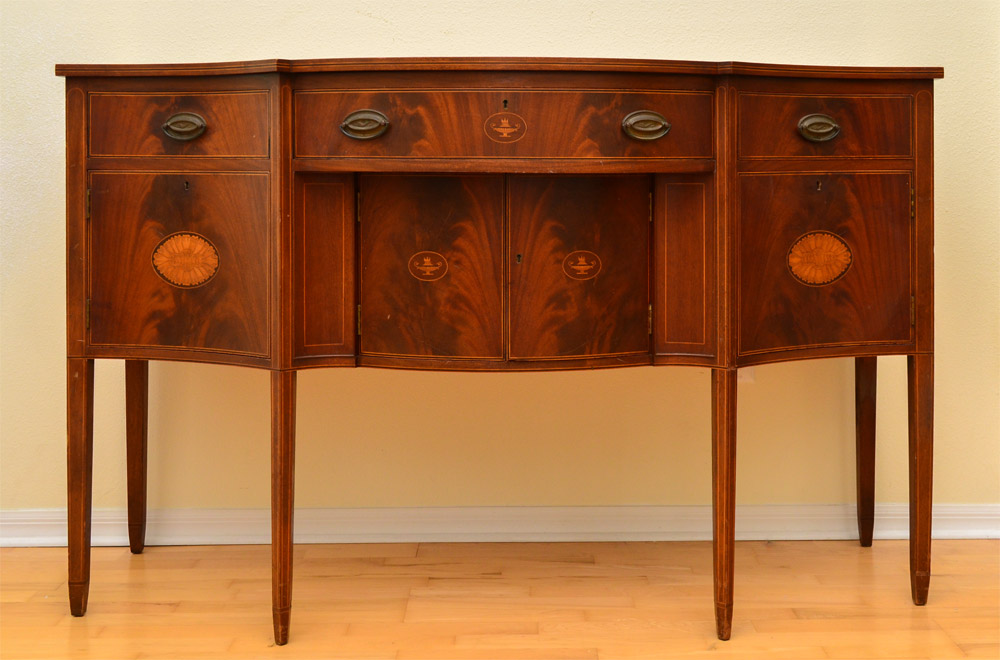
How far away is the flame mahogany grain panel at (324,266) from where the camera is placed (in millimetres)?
1715

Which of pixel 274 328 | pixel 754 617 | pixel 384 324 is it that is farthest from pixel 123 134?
pixel 754 617

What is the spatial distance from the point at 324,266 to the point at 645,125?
2.05ft

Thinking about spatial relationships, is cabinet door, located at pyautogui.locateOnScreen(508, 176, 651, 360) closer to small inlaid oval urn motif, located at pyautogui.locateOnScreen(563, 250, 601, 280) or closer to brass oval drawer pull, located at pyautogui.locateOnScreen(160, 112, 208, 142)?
small inlaid oval urn motif, located at pyautogui.locateOnScreen(563, 250, 601, 280)

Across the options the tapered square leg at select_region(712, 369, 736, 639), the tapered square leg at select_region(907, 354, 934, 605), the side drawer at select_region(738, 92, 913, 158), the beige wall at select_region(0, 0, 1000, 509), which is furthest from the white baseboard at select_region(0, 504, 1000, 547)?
the side drawer at select_region(738, 92, 913, 158)

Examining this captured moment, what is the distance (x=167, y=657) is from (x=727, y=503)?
A: 41.3 inches

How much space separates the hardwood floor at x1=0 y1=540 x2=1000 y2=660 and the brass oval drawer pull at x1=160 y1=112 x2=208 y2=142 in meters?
0.93

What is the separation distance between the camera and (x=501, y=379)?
2377 millimetres

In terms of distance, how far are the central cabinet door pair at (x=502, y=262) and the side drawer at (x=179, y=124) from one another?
0.22 metres

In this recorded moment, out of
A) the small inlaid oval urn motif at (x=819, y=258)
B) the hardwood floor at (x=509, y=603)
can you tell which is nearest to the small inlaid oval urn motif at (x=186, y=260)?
the hardwood floor at (x=509, y=603)

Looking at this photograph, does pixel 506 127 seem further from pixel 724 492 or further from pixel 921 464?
pixel 921 464

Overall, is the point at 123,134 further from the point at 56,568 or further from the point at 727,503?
the point at 727,503

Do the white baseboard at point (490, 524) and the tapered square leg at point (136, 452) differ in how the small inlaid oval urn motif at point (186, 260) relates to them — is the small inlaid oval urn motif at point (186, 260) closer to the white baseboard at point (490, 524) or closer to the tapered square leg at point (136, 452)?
the tapered square leg at point (136, 452)

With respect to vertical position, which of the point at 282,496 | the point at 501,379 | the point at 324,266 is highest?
the point at 324,266

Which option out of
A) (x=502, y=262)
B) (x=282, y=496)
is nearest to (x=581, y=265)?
(x=502, y=262)
